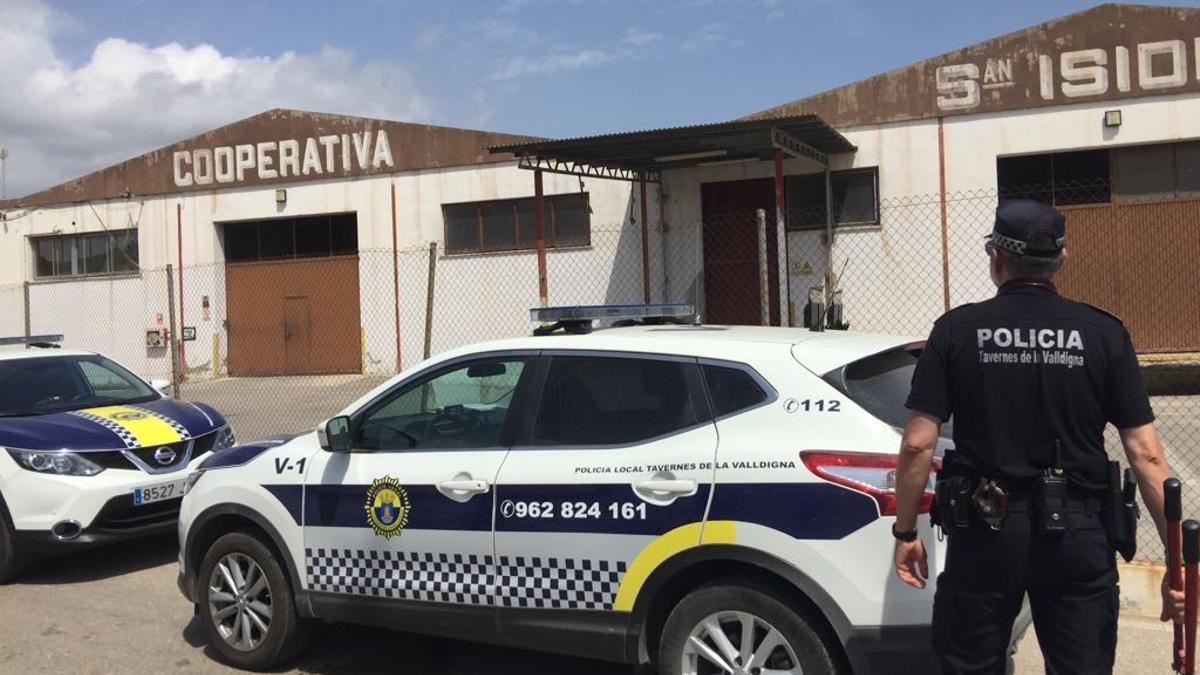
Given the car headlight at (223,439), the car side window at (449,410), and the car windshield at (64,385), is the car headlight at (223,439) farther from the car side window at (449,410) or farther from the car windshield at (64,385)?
the car side window at (449,410)

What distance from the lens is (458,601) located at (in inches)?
164

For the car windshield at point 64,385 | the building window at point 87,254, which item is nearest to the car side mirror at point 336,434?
the car windshield at point 64,385

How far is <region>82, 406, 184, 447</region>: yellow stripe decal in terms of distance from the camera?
22.2ft

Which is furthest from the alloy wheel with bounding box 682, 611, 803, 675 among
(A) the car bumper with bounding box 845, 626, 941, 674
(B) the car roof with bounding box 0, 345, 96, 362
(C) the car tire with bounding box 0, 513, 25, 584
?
(B) the car roof with bounding box 0, 345, 96, 362

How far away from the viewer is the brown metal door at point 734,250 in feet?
51.2

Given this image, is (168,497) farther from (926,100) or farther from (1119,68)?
(1119,68)

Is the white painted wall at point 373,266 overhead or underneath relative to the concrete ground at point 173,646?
overhead

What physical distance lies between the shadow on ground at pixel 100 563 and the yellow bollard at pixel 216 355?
12.6 m

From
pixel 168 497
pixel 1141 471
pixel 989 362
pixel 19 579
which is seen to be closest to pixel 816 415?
pixel 989 362

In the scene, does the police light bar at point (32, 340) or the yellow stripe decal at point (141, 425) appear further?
the police light bar at point (32, 340)

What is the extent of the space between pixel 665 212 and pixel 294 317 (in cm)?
797

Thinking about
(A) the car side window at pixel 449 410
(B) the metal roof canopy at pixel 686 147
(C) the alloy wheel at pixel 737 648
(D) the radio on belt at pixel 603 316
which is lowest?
(C) the alloy wheel at pixel 737 648

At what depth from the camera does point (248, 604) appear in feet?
15.9

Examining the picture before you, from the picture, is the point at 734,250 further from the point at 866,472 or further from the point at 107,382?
the point at 866,472
